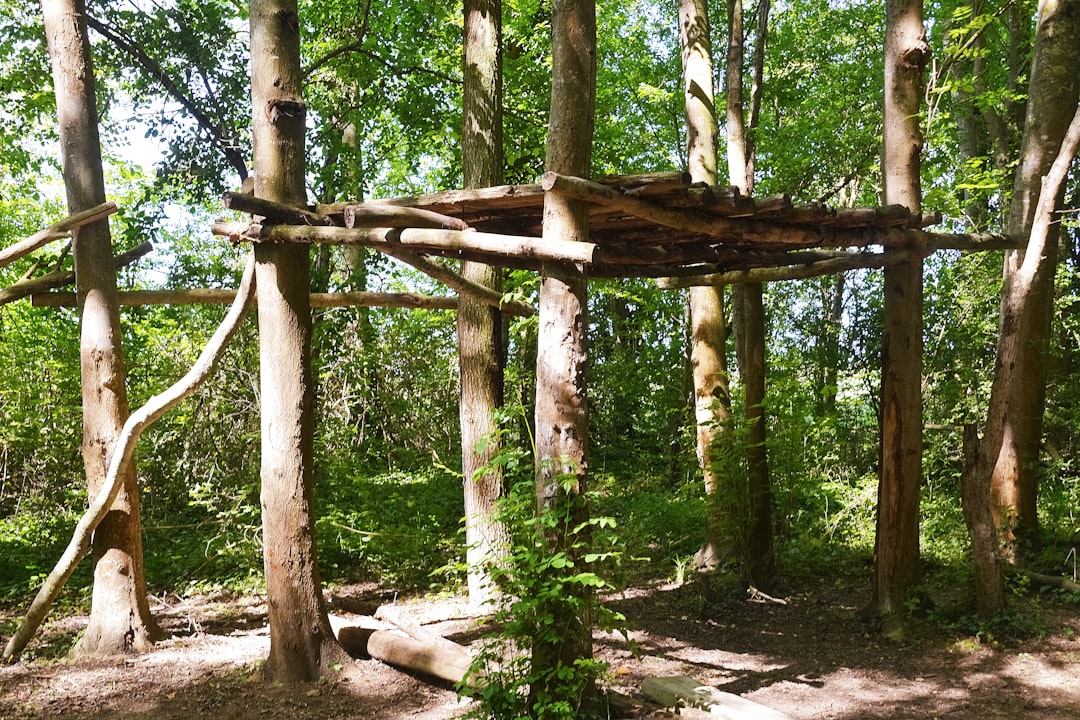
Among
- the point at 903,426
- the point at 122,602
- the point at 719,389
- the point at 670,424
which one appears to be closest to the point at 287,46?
the point at 122,602

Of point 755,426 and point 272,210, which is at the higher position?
point 272,210

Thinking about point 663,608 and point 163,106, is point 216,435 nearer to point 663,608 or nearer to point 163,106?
point 163,106

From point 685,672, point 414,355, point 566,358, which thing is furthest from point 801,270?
point 414,355

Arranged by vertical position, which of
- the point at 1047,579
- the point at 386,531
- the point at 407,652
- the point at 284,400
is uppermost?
the point at 284,400

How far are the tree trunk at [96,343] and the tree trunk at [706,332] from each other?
5163 mm

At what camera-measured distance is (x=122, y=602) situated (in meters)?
6.44

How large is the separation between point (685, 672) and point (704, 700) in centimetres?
128

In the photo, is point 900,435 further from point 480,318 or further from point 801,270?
point 480,318

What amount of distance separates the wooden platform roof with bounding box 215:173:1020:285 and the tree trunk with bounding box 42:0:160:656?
1493 millimetres

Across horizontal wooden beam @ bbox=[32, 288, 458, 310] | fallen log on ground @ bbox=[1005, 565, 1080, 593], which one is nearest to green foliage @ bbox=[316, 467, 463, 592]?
horizontal wooden beam @ bbox=[32, 288, 458, 310]

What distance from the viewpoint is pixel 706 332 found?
877 cm

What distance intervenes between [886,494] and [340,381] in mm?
7444

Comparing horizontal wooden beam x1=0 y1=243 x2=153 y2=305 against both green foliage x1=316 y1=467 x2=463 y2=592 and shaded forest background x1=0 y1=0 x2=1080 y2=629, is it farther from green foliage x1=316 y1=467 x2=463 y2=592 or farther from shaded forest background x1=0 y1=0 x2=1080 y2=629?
green foliage x1=316 y1=467 x2=463 y2=592

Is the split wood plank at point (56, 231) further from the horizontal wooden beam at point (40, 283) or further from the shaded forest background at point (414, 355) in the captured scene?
the shaded forest background at point (414, 355)
